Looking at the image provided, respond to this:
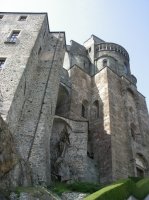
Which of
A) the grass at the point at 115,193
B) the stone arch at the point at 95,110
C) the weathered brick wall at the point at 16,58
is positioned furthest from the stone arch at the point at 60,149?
the grass at the point at 115,193

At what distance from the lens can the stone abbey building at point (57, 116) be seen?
61.7ft

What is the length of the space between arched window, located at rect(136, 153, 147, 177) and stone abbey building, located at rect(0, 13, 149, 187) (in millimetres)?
82

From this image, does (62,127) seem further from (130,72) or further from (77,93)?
(130,72)

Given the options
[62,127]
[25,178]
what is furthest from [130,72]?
[25,178]

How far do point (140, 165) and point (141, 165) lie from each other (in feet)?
0.64

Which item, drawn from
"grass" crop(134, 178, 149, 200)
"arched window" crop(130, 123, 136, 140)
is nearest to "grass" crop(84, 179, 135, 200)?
"grass" crop(134, 178, 149, 200)

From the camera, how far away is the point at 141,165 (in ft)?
90.3

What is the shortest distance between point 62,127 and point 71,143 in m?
1.59

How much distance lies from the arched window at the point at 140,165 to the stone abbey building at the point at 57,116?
0.08 meters

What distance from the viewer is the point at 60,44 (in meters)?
28.4

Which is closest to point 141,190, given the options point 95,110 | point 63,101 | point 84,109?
point 95,110

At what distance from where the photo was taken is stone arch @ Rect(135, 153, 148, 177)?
26953 millimetres

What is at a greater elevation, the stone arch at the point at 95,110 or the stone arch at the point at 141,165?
the stone arch at the point at 95,110

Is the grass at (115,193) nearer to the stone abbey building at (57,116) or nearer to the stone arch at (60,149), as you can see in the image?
the stone abbey building at (57,116)
